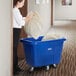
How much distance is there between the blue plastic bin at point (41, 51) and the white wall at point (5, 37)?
80cm

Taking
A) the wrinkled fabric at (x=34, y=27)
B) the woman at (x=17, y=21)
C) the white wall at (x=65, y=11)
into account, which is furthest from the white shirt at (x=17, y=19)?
the white wall at (x=65, y=11)

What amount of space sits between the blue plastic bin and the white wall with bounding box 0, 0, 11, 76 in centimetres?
80

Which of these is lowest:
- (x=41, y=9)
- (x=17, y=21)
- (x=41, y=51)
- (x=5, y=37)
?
(x=41, y=51)

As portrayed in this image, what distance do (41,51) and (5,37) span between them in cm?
120

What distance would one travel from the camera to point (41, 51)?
3.76m

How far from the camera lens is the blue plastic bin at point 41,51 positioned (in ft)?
12.1

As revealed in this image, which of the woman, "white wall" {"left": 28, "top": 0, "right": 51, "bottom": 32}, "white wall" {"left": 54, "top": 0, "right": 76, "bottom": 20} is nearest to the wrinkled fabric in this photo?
the woman

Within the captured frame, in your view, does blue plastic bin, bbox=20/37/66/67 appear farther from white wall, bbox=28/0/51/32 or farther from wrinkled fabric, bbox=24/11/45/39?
white wall, bbox=28/0/51/32

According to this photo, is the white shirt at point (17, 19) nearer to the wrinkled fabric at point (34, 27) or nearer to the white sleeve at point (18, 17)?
the white sleeve at point (18, 17)

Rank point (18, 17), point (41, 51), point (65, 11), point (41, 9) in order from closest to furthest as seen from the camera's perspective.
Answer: point (18, 17)
point (41, 51)
point (41, 9)
point (65, 11)

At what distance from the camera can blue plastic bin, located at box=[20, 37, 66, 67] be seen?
145 inches

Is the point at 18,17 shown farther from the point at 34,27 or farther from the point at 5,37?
the point at 5,37

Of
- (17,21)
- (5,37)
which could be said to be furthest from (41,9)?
(5,37)

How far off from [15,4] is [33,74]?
1.24 m
